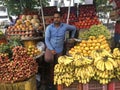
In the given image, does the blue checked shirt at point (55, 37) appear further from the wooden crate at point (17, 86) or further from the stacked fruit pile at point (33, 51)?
the wooden crate at point (17, 86)

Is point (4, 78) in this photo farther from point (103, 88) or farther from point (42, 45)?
point (42, 45)

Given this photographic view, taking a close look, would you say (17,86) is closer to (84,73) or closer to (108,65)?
(84,73)

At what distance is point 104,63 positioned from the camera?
447 cm

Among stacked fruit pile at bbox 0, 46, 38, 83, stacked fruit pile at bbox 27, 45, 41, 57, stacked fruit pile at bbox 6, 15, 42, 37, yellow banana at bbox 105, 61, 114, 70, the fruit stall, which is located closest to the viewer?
yellow banana at bbox 105, 61, 114, 70

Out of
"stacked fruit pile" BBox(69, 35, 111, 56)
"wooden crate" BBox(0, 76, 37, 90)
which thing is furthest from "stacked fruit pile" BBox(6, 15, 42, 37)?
"wooden crate" BBox(0, 76, 37, 90)

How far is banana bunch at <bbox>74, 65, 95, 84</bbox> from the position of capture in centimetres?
444

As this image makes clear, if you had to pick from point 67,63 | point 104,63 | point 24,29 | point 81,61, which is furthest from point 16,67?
point 24,29

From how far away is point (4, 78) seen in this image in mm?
5281

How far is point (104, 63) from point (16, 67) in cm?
173

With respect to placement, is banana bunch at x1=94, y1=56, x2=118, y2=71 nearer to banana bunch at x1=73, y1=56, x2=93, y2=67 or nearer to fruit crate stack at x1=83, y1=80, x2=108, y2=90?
banana bunch at x1=73, y1=56, x2=93, y2=67

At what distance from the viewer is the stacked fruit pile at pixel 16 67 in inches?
208

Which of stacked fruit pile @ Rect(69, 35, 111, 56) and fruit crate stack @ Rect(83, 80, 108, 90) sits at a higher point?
stacked fruit pile @ Rect(69, 35, 111, 56)

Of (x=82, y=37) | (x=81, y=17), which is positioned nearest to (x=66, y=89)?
(x=82, y=37)

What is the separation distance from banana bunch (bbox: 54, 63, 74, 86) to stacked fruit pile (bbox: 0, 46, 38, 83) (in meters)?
0.90
